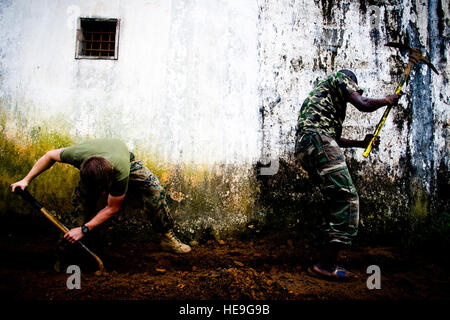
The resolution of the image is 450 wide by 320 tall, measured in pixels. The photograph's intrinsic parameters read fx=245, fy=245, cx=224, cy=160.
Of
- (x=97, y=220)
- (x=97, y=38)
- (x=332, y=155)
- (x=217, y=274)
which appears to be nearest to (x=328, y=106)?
(x=332, y=155)

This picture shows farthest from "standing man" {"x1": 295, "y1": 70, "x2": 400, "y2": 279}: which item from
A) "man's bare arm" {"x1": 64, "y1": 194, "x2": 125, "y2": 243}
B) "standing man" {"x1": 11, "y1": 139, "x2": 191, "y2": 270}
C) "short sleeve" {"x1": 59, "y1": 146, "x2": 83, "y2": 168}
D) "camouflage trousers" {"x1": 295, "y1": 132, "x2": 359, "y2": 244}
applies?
"short sleeve" {"x1": 59, "y1": 146, "x2": 83, "y2": 168}

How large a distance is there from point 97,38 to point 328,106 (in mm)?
3012

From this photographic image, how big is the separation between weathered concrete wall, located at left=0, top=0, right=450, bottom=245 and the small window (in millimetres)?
138

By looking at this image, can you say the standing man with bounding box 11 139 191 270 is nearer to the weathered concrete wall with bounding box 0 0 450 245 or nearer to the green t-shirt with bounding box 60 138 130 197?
the green t-shirt with bounding box 60 138 130 197

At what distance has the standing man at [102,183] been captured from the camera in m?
1.99

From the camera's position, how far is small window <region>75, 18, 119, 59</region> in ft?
10.3

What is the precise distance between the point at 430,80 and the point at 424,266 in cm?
227

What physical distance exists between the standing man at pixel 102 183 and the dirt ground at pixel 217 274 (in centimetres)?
29

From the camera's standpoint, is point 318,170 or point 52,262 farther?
point 52,262

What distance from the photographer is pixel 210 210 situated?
3055mm

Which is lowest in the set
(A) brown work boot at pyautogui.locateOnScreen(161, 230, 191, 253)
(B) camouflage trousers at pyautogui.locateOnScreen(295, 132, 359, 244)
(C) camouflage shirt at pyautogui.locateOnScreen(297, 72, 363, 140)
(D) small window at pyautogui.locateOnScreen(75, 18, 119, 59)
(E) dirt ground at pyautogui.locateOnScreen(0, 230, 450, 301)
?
(E) dirt ground at pyautogui.locateOnScreen(0, 230, 450, 301)

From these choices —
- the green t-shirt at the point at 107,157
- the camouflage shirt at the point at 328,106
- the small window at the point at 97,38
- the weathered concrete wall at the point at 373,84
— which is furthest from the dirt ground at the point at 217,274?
the small window at the point at 97,38
